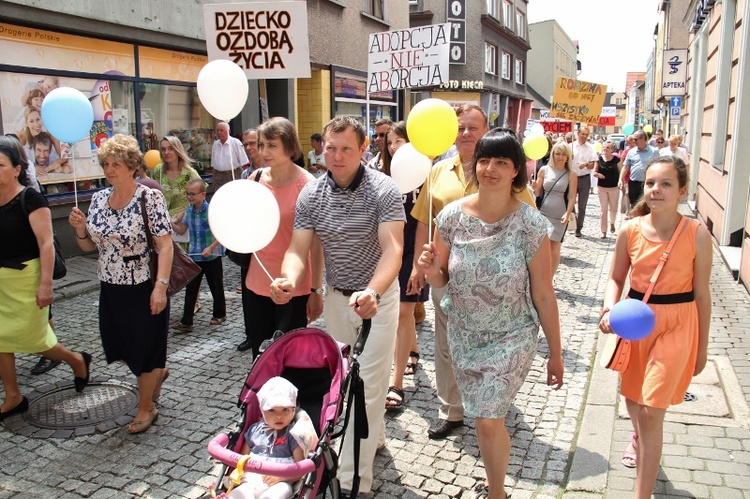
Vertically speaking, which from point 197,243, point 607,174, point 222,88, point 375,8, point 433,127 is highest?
point 375,8

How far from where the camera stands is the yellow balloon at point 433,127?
383 cm

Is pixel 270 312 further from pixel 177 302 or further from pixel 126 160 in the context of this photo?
pixel 177 302

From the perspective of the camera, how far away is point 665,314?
3357mm

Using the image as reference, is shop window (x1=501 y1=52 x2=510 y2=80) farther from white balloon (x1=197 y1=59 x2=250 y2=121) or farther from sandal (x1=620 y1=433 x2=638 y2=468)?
sandal (x1=620 y1=433 x2=638 y2=468)

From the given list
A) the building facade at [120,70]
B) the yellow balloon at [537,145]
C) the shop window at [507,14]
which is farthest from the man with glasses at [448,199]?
the shop window at [507,14]

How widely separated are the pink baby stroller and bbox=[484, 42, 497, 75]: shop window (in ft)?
114

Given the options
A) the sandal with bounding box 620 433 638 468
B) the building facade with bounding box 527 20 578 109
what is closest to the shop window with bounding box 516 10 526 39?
the building facade with bounding box 527 20 578 109

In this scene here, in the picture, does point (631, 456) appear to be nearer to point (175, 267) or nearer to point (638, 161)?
point (175, 267)

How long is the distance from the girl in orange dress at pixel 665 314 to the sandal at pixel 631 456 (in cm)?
60

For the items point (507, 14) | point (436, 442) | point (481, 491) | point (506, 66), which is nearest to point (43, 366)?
point (436, 442)

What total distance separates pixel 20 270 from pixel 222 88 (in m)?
1.93

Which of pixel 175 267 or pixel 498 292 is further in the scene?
pixel 175 267

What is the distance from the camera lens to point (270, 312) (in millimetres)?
4375

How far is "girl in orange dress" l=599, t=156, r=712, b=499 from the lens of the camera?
10.8ft
